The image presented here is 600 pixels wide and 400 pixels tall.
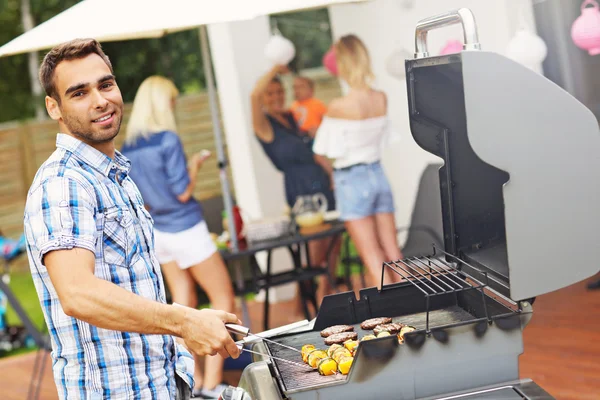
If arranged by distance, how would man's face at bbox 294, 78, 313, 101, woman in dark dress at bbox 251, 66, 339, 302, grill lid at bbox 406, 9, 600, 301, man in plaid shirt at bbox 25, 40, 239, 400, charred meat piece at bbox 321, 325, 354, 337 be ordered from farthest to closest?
man's face at bbox 294, 78, 313, 101
woman in dark dress at bbox 251, 66, 339, 302
charred meat piece at bbox 321, 325, 354, 337
man in plaid shirt at bbox 25, 40, 239, 400
grill lid at bbox 406, 9, 600, 301

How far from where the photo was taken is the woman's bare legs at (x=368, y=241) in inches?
200

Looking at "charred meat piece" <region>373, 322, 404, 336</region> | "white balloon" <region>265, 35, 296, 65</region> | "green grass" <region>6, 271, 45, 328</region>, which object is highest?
"white balloon" <region>265, 35, 296, 65</region>

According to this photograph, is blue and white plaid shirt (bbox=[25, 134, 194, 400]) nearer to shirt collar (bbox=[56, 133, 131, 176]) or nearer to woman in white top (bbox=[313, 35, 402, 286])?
shirt collar (bbox=[56, 133, 131, 176])

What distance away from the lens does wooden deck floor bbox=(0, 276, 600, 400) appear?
12.7 feet

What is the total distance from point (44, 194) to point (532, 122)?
1073mm

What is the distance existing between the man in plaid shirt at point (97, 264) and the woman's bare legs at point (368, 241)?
10.3 feet

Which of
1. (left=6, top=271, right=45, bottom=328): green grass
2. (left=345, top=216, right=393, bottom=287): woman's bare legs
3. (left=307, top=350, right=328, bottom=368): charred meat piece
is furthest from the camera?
(left=6, top=271, right=45, bottom=328): green grass

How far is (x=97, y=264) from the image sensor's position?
5.85 ft

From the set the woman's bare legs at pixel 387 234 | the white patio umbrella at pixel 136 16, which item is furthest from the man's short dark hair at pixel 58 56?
the woman's bare legs at pixel 387 234

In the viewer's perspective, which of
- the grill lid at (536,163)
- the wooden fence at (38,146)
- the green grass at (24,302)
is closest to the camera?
the grill lid at (536,163)

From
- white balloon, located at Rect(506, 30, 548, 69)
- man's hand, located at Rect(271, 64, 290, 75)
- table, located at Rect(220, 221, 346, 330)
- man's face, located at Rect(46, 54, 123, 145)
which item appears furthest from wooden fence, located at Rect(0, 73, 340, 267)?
man's face, located at Rect(46, 54, 123, 145)

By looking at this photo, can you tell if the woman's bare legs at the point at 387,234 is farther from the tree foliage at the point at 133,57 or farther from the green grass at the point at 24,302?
the tree foliage at the point at 133,57

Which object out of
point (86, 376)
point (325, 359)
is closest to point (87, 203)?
point (86, 376)

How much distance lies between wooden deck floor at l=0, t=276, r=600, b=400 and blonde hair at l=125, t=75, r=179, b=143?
165 cm
